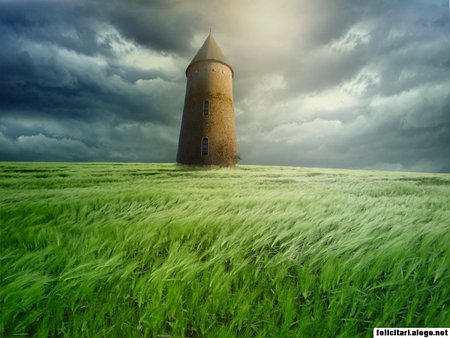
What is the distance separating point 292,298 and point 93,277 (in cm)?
126

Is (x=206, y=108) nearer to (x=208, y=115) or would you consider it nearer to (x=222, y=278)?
(x=208, y=115)

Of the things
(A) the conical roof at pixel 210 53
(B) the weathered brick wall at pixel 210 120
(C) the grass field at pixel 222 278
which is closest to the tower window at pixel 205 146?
(B) the weathered brick wall at pixel 210 120

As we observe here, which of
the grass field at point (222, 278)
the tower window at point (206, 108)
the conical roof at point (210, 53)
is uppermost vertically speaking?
the conical roof at point (210, 53)

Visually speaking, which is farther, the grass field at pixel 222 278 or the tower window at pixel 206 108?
the tower window at pixel 206 108

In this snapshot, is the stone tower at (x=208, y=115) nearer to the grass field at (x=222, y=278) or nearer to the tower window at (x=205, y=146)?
the tower window at (x=205, y=146)

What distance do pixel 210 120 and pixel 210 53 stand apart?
738 centimetres

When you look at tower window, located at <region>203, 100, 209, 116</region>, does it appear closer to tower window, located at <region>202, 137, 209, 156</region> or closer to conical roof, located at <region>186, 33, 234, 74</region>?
tower window, located at <region>202, 137, 209, 156</region>

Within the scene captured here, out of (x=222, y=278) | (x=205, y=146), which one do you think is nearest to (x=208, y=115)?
(x=205, y=146)

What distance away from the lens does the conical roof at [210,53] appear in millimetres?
20570

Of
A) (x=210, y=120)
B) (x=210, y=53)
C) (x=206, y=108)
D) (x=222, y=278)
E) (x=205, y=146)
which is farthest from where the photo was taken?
(x=210, y=53)

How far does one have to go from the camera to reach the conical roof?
20570 mm

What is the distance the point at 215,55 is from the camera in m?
20.8

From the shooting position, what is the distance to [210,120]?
1986cm

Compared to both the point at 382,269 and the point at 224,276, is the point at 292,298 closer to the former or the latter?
the point at 224,276
